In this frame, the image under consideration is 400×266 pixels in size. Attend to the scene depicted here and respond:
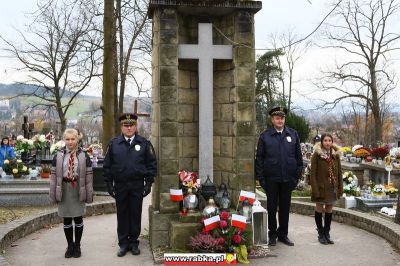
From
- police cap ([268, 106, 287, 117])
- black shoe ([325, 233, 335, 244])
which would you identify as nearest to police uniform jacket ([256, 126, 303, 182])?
police cap ([268, 106, 287, 117])

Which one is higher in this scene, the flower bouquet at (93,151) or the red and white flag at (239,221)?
the flower bouquet at (93,151)

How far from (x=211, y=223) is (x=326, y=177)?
200 centimetres

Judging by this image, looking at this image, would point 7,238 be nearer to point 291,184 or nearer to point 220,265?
point 220,265

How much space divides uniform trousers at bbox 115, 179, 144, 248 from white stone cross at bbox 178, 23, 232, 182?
3.50 feet

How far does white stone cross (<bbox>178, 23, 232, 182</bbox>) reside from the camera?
22.1 ft

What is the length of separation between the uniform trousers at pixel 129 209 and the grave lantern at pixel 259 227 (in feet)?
5.23

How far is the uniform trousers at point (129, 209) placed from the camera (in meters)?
6.42

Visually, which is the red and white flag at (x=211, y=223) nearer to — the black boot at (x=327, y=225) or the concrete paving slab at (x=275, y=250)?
the concrete paving slab at (x=275, y=250)

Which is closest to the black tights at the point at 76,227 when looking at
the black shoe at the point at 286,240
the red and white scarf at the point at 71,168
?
the red and white scarf at the point at 71,168

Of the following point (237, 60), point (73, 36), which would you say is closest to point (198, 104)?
point (237, 60)

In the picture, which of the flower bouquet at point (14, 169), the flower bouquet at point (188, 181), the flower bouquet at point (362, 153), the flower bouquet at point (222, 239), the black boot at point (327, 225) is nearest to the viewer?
the flower bouquet at point (222, 239)

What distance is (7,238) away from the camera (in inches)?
279

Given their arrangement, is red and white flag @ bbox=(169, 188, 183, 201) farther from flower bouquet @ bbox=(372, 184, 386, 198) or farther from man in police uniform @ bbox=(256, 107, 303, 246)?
flower bouquet @ bbox=(372, 184, 386, 198)

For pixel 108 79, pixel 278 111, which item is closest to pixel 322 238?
pixel 278 111
